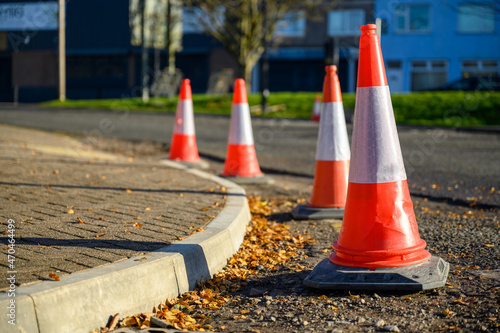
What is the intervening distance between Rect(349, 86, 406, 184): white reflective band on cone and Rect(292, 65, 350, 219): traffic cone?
1716 millimetres

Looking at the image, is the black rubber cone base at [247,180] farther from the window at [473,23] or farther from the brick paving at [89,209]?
the window at [473,23]

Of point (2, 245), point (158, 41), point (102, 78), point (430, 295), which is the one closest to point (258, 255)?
point (430, 295)

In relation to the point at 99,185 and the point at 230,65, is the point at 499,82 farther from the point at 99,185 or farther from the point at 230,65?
the point at 99,185

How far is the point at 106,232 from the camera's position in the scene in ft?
13.2

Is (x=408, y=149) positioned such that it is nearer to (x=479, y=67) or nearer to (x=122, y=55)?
(x=479, y=67)

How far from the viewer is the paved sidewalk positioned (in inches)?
129

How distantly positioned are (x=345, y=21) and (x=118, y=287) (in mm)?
38736

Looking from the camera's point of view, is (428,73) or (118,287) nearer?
(118,287)

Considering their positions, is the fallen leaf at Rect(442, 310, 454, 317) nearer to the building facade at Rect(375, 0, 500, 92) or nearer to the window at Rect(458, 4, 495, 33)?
the building facade at Rect(375, 0, 500, 92)

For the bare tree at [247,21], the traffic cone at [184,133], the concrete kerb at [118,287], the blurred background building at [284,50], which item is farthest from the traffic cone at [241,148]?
the blurred background building at [284,50]

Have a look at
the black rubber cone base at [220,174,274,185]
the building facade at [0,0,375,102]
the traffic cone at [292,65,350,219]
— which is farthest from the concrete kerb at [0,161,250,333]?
the building facade at [0,0,375,102]

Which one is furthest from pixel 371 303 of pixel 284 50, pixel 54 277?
pixel 284 50

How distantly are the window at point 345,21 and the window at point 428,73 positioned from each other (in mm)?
4343

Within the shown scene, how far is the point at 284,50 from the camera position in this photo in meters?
40.8
